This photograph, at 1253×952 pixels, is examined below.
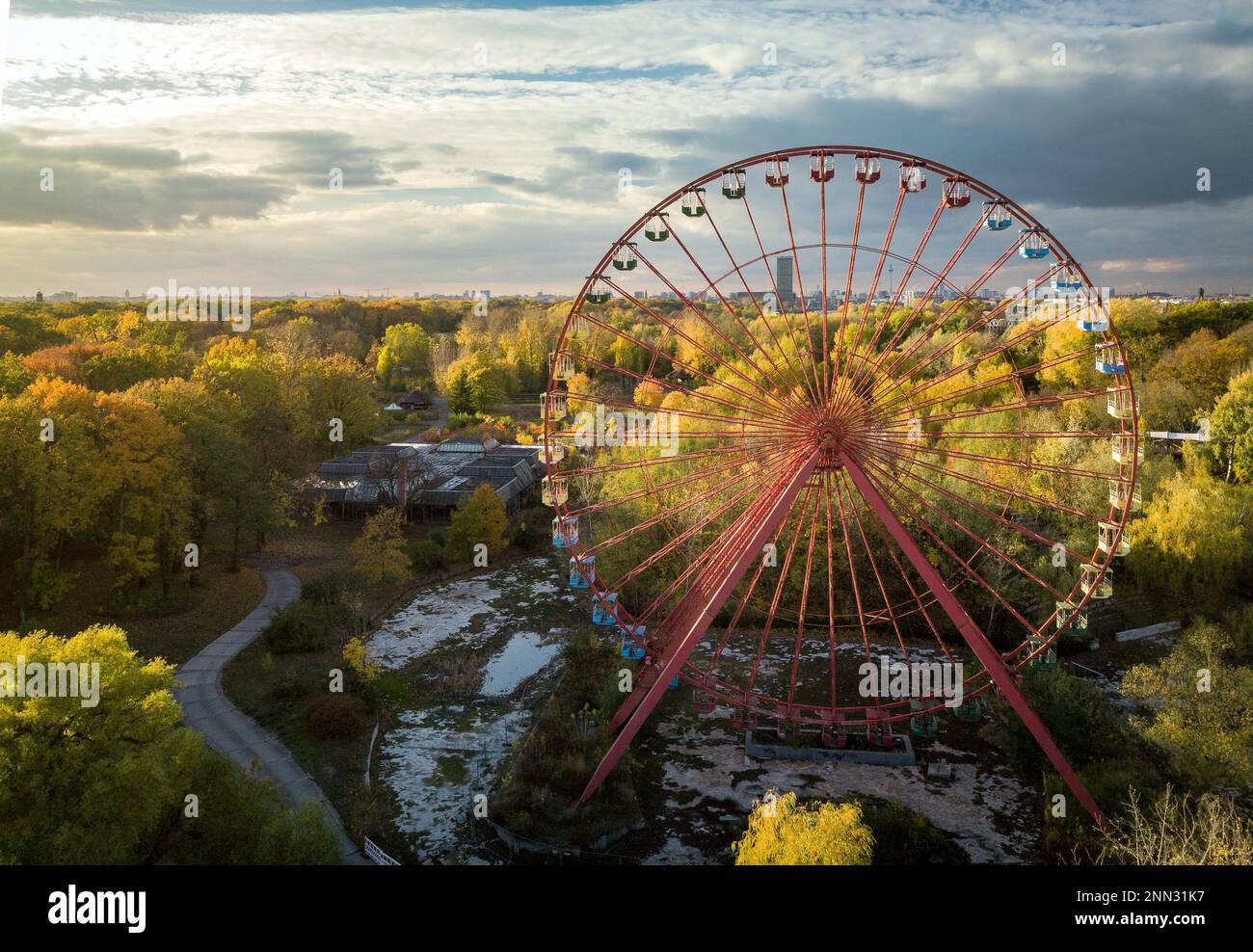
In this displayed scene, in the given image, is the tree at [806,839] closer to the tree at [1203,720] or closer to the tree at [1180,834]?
the tree at [1180,834]

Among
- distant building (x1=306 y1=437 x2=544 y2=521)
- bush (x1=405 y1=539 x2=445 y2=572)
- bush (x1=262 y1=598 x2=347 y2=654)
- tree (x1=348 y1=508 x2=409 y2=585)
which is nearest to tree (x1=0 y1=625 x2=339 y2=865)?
bush (x1=262 y1=598 x2=347 y2=654)

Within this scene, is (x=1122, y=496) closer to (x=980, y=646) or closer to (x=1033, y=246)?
(x=980, y=646)

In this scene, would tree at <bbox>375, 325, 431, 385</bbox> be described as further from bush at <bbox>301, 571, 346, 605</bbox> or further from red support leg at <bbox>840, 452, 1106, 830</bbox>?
red support leg at <bbox>840, 452, 1106, 830</bbox>

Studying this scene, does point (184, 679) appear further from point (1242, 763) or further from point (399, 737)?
point (1242, 763)

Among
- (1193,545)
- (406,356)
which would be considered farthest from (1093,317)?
(406,356)

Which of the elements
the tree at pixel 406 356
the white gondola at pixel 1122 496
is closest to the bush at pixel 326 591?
the white gondola at pixel 1122 496
